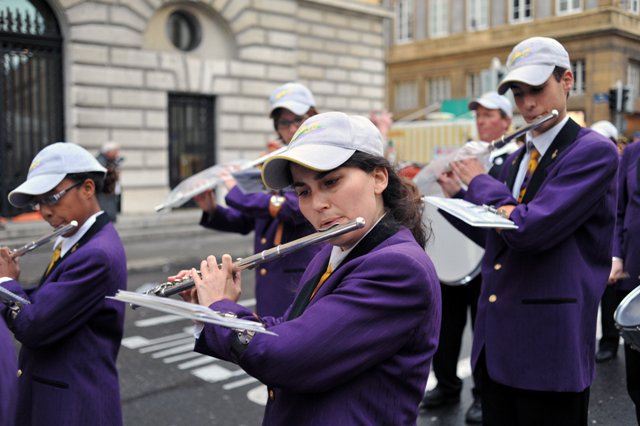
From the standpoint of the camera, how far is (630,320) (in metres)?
2.20

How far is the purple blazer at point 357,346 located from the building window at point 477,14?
30.6ft

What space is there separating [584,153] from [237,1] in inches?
640

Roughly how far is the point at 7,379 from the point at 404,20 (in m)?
19.4

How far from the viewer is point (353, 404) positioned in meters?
1.63

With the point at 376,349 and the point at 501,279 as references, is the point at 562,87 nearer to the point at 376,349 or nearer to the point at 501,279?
the point at 501,279

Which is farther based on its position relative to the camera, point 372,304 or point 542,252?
point 542,252

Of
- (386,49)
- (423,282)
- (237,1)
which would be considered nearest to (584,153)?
(423,282)

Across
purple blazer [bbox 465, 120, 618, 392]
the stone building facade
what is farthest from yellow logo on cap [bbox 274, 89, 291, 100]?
the stone building facade

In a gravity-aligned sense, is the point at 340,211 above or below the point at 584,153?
below

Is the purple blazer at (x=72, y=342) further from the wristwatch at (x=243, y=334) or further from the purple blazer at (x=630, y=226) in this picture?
the purple blazer at (x=630, y=226)

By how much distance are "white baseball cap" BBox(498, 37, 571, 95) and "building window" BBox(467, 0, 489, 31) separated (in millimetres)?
7677

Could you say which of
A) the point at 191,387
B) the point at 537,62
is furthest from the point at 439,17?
the point at 537,62

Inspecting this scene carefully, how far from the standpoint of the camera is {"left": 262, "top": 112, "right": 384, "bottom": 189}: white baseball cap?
5.60 feet

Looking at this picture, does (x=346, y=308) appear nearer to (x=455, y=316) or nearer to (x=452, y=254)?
(x=452, y=254)
